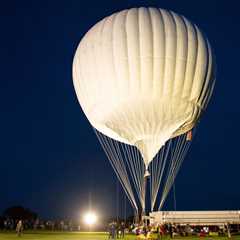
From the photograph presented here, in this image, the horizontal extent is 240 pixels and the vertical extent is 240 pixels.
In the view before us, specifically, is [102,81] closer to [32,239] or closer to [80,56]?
[80,56]

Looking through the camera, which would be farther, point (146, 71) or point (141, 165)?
point (141, 165)

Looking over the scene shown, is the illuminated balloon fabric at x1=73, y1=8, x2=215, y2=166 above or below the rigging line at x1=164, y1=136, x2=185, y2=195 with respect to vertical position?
above

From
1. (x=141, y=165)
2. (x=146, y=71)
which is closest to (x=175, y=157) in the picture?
(x=141, y=165)

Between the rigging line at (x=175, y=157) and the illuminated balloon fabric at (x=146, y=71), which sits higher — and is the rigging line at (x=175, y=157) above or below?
below

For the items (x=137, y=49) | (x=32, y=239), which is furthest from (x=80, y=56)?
(x=32, y=239)

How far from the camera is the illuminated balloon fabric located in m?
20.9

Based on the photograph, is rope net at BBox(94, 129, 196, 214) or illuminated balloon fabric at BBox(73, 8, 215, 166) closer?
illuminated balloon fabric at BBox(73, 8, 215, 166)

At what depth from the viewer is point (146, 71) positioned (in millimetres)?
20828

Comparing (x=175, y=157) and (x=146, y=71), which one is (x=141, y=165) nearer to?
(x=175, y=157)

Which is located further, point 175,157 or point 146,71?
point 175,157

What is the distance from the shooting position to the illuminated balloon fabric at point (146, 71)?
20.9 meters

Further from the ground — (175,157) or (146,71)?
(146,71)

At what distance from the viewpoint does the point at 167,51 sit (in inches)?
825

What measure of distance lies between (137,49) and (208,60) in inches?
142
